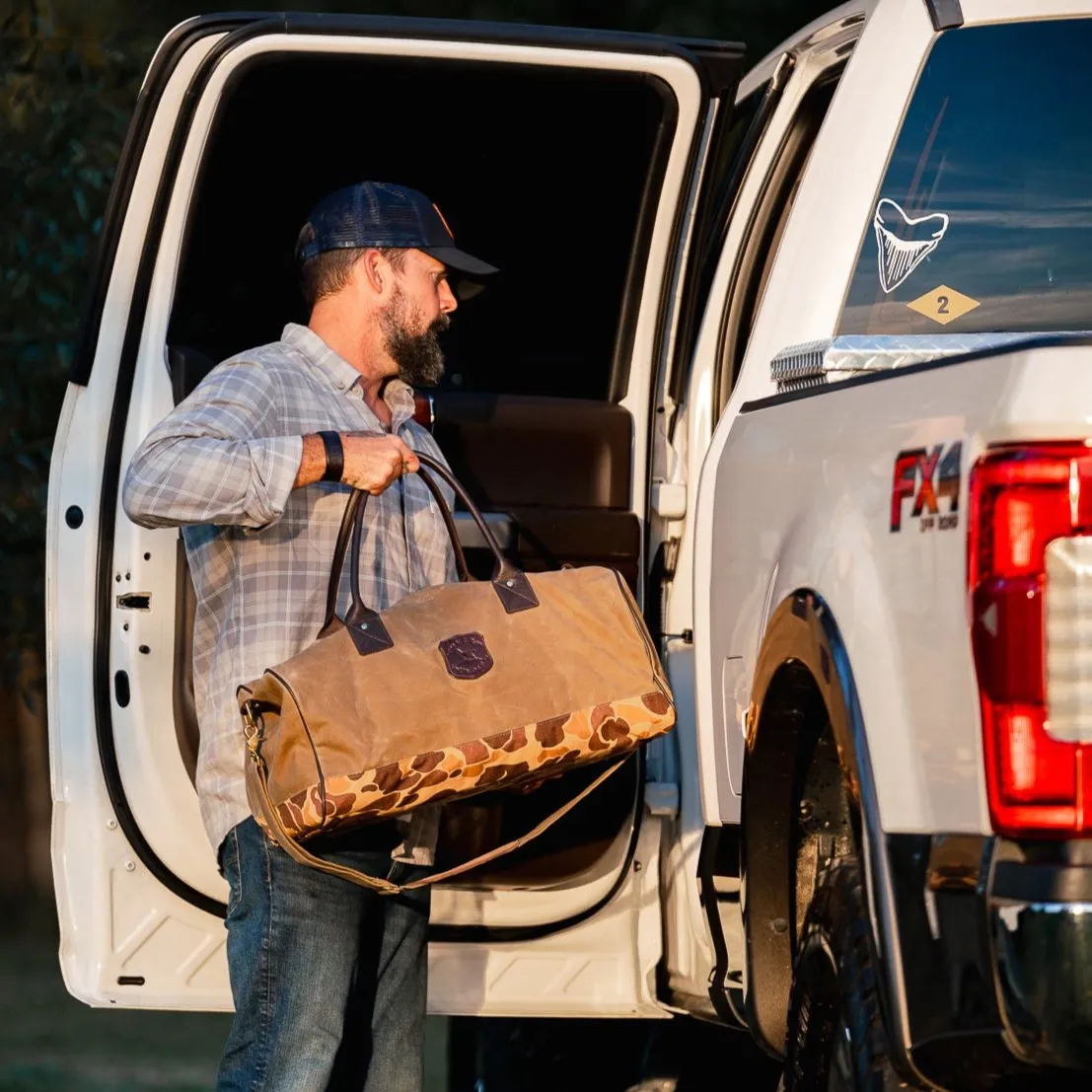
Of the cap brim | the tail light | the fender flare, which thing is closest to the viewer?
the tail light

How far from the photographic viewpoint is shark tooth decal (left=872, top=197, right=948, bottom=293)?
9.66ft

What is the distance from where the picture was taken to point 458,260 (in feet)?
12.5

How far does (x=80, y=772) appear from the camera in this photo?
13.2ft

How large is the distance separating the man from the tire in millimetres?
872

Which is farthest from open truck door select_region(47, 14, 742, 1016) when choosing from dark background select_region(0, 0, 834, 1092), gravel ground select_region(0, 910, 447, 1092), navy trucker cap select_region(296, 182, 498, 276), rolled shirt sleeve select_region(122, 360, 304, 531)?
dark background select_region(0, 0, 834, 1092)

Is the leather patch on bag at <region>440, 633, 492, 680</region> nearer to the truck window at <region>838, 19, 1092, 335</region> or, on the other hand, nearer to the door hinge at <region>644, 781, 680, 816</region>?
the truck window at <region>838, 19, 1092, 335</region>

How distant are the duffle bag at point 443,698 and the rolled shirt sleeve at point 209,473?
0.42ft

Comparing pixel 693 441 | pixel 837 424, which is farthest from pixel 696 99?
pixel 837 424

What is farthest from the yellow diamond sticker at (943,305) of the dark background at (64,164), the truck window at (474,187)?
the dark background at (64,164)

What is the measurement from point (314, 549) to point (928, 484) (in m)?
1.40

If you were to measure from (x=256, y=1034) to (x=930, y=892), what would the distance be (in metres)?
1.45

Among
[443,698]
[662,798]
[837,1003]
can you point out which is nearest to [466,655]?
[443,698]

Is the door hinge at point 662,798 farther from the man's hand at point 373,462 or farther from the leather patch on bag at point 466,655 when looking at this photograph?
the man's hand at point 373,462

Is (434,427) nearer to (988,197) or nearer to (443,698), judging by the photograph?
(443,698)
